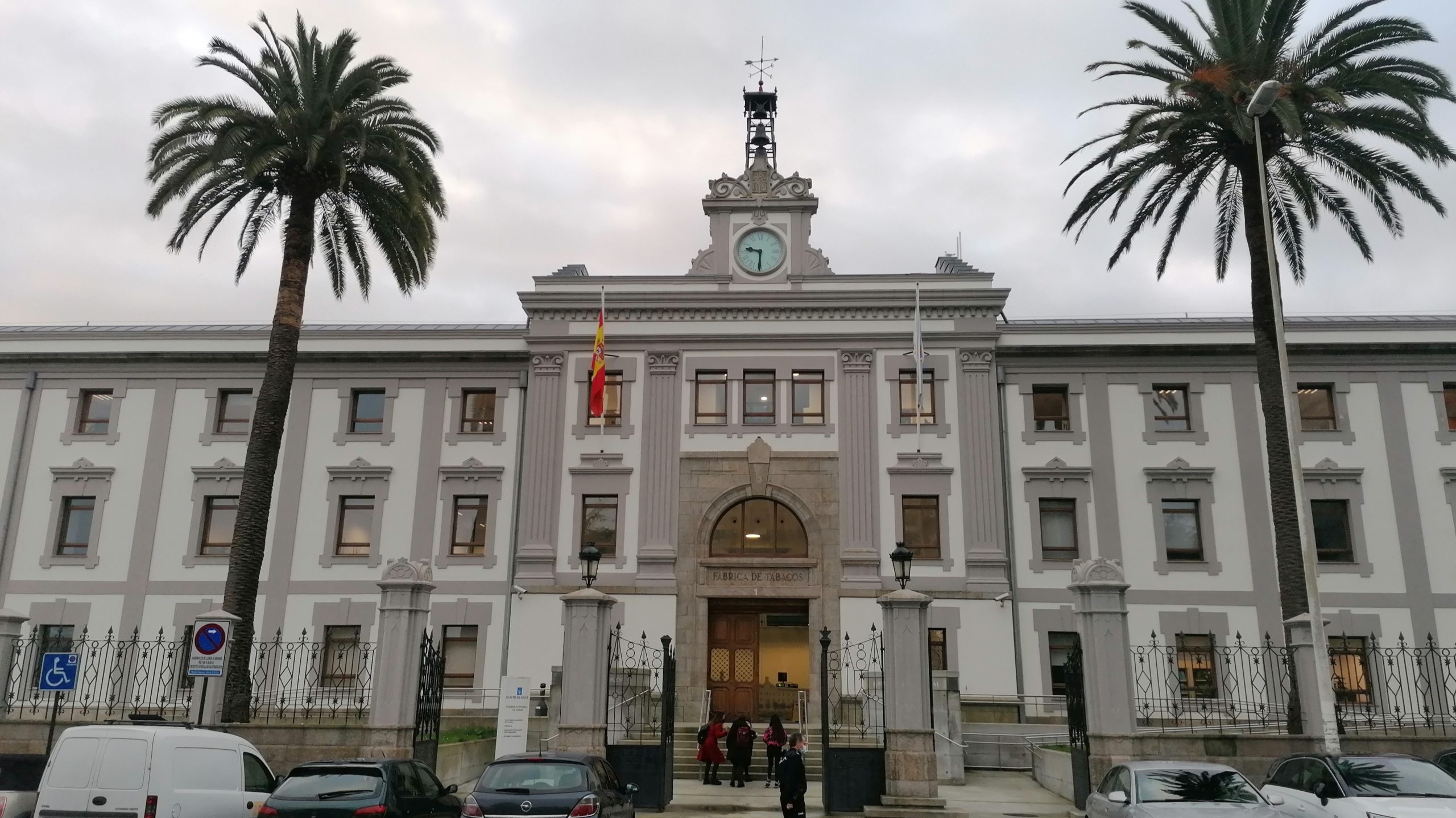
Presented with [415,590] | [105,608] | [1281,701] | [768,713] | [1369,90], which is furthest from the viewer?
[105,608]

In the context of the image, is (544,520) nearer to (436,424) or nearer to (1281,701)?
(436,424)

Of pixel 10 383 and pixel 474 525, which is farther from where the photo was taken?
pixel 10 383

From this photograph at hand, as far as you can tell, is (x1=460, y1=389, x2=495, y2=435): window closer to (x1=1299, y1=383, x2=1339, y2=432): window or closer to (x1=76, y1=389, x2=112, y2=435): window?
(x1=76, y1=389, x2=112, y2=435): window

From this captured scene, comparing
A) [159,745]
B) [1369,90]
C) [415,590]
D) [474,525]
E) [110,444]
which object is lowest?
[159,745]

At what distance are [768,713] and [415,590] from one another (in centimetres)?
1272

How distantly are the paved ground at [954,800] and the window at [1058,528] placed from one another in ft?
27.6

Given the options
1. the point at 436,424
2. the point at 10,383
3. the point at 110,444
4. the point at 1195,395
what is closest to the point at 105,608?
the point at 110,444

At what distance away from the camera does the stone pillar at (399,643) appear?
18.5 meters

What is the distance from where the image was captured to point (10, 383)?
3328 centimetres

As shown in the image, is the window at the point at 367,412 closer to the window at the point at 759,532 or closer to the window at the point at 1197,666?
the window at the point at 759,532

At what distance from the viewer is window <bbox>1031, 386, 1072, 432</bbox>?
102 feet

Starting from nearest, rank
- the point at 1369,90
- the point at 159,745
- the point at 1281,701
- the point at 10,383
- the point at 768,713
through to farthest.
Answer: the point at 159,745, the point at 1369,90, the point at 1281,701, the point at 768,713, the point at 10,383

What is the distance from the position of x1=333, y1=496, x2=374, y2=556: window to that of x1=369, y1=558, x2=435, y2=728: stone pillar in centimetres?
1275

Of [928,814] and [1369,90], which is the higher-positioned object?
[1369,90]
